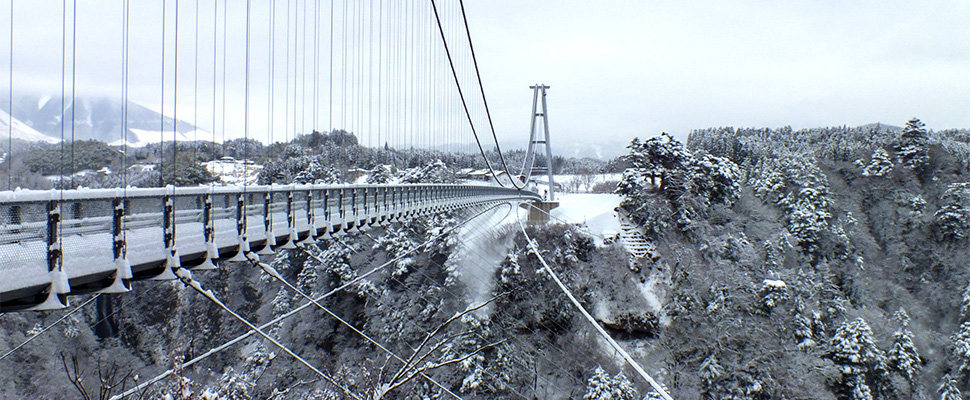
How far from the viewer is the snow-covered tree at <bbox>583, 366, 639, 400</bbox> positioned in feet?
69.4

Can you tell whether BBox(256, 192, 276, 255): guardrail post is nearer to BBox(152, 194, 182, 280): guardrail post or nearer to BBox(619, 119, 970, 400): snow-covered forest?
BBox(152, 194, 182, 280): guardrail post

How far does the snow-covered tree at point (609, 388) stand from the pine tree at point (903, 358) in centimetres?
1346

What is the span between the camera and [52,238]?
361cm

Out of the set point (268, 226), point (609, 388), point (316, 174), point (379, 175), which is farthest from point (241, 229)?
point (379, 175)

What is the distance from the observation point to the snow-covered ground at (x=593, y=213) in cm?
3488

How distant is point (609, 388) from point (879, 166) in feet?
121

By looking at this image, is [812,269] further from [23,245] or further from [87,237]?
[23,245]

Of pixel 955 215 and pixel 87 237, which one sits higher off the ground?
pixel 87 237

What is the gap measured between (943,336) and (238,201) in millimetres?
38905

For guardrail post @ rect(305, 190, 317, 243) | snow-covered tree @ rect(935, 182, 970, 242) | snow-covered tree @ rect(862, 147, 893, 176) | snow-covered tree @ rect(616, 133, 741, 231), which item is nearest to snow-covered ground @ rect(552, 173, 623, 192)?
snow-covered tree @ rect(862, 147, 893, 176)

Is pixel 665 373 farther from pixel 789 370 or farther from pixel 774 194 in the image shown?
pixel 774 194

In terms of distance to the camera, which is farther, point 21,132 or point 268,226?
point 268,226

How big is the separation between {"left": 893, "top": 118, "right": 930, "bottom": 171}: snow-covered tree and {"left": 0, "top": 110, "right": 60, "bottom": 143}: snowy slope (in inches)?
2152

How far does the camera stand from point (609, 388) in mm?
21328
